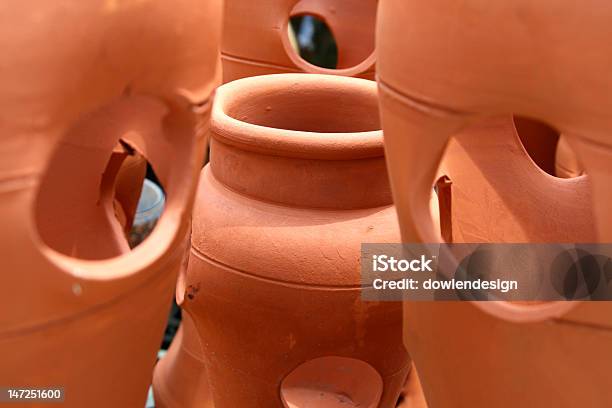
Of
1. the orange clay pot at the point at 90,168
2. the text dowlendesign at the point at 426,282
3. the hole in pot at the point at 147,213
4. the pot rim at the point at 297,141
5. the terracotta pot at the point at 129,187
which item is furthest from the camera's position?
the hole in pot at the point at 147,213

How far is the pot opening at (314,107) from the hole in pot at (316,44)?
332 cm

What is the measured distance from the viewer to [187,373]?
8.39 ft

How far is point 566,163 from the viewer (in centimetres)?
253

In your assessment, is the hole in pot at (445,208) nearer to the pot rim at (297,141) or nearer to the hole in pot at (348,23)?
the pot rim at (297,141)

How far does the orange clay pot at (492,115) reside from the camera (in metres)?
1.11

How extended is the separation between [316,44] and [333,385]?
378 centimetres

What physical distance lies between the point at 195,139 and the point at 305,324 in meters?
0.59

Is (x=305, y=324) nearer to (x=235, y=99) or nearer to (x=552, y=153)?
(x=235, y=99)

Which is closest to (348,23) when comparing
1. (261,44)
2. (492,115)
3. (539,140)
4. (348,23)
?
(348,23)

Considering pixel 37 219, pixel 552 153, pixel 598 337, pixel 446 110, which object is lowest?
pixel 552 153

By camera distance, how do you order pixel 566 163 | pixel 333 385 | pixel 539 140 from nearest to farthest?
pixel 333 385 < pixel 566 163 < pixel 539 140

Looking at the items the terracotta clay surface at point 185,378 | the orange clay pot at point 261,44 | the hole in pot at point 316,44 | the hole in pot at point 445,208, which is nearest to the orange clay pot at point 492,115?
the hole in pot at point 445,208

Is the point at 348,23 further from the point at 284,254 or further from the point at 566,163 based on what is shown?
the point at 284,254

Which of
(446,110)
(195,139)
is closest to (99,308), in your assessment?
(195,139)
